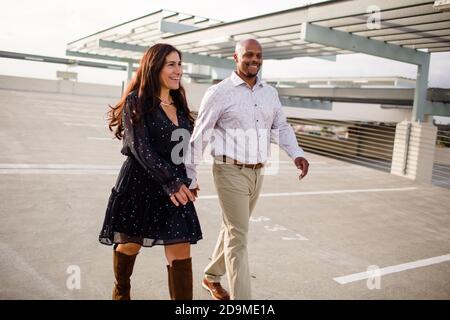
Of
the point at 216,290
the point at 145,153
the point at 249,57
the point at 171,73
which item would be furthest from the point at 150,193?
the point at 249,57

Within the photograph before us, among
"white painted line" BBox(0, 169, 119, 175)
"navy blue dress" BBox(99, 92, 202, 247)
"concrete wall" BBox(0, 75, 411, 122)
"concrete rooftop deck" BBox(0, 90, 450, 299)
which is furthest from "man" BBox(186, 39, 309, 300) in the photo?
"concrete wall" BBox(0, 75, 411, 122)

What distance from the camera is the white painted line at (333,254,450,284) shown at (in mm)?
3586

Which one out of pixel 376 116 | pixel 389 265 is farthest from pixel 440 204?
pixel 376 116

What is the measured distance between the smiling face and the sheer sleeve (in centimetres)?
86

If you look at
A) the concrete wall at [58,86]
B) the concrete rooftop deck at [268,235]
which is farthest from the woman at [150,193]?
the concrete wall at [58,86]

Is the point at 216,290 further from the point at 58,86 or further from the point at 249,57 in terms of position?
the point at 58,86

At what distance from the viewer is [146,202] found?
2381 millimetres

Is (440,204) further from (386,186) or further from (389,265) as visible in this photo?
(389,265)

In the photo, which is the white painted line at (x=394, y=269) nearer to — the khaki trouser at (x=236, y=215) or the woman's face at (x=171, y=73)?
the khaki trouser at (x=236, y=215)

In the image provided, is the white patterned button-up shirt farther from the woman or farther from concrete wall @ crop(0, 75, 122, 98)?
concrete wall @ crop(0, 75, 122, 98)

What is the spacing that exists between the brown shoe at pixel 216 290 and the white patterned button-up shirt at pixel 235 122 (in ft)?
3.26

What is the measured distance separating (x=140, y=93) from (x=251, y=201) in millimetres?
1142

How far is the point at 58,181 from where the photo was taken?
20.2 feet
